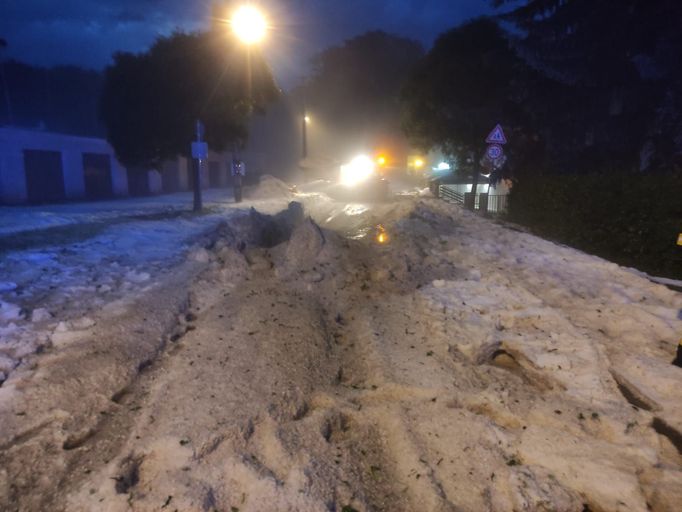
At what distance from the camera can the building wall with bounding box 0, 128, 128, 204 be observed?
56.9 feet

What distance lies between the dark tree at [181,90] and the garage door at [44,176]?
5.34m

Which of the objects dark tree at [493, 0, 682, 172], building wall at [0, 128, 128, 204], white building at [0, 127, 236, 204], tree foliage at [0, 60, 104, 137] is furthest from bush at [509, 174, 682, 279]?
tree foliage at [0, 60, 104, 137]

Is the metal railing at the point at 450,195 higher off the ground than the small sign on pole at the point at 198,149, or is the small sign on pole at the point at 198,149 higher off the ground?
the small sign on pole at the point at 198,149

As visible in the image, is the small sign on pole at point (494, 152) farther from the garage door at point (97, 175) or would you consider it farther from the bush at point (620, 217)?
the garage door at point (97, 175)

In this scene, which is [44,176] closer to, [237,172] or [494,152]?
[237,172]

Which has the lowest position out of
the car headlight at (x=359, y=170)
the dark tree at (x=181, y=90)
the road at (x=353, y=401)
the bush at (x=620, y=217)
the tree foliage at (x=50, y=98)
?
the road at (x=353, y=401)

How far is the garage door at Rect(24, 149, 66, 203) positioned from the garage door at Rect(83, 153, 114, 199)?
1407mm

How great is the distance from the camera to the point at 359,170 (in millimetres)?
21969

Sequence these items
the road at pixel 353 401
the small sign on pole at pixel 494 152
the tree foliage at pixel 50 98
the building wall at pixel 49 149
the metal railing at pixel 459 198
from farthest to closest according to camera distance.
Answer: the tree foliage at pixel 50 98
the metal railing at pixel 459 198
the building wall at pixel 49 149
the small sign on pole at pixel 494 152
the road at pixel 353 401

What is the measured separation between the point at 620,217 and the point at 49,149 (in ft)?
73.9

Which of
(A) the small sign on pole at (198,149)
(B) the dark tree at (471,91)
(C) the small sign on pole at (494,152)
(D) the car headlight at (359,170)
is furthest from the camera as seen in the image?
(D) the car headlight at (359,170)

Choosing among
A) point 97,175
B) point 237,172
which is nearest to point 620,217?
point 237,172

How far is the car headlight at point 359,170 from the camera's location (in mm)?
21391

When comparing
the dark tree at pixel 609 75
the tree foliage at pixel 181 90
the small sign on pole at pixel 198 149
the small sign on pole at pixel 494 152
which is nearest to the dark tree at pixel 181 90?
the tree foliage at pixel 181 90
